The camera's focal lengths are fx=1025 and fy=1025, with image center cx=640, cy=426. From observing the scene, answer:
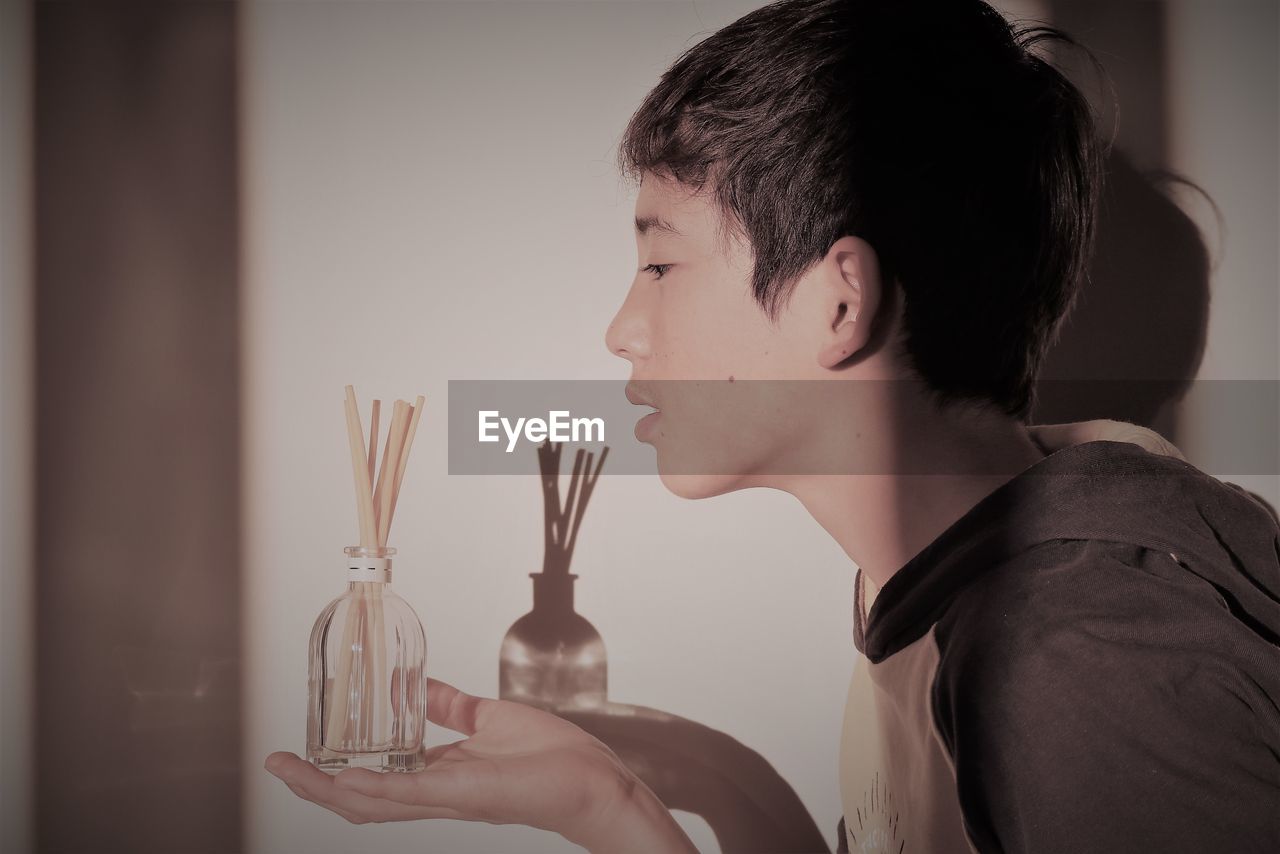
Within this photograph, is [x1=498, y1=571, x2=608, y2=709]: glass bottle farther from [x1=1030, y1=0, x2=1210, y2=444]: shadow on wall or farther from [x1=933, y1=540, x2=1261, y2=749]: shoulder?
[x1=1030, y1=0, x2=1210, y2=444]: shadow on wall

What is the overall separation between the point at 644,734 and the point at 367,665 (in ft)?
1.02

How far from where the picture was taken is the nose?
108 centimetres

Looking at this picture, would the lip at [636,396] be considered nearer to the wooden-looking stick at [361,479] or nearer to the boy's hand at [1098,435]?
the wooden-looking stick at [361,479]

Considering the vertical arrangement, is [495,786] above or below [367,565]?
below

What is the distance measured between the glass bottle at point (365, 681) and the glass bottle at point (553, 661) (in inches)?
4.7

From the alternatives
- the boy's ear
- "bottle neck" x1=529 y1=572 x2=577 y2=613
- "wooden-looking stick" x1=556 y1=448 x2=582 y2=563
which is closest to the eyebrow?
the boy's ear

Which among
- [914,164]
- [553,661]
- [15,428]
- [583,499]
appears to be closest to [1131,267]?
[914,164]

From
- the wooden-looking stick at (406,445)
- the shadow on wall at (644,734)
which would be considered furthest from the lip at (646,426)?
the wooden-looking stick at (406,445)

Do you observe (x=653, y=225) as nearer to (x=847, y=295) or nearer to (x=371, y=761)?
(x=847, y=295)

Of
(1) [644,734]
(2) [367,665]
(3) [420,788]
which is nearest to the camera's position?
(3) [420,788]

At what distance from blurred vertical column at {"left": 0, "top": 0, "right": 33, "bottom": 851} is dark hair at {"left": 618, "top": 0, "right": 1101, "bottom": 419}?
760mm

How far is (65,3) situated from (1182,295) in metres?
1.32

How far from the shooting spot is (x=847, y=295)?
977mm

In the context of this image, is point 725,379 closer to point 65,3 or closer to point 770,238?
point 770,238
